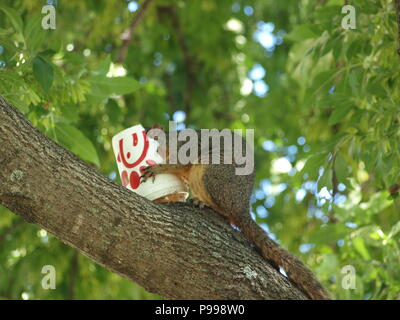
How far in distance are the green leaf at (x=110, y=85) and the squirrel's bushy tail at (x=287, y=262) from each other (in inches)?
36.9

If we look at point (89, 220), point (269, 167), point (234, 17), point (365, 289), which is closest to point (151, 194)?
point (89, 220)

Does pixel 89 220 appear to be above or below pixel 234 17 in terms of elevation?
below

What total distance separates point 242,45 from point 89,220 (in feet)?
16.7

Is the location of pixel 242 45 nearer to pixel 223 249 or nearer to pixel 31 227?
pixel 31 227

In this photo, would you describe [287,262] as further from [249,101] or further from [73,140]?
[249,101]

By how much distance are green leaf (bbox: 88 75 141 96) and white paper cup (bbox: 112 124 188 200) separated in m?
0.25

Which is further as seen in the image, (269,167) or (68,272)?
(269,167)

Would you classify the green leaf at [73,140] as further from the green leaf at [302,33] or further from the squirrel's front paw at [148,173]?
the green leaf at [302,33]

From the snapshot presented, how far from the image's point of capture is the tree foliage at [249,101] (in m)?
3.09

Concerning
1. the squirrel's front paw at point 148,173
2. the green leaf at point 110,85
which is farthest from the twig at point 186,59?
the squirrel's front paw at point 148,173

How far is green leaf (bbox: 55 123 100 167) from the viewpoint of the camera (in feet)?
10.9

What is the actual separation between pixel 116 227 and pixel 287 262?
2.78 ft

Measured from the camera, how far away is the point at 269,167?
6.77m

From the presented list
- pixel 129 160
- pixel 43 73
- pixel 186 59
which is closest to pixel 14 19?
pixel 43 73
